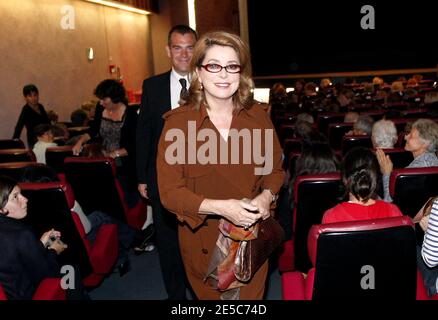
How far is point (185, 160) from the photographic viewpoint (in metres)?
1.60

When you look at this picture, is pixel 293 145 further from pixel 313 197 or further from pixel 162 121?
pixel 162 121

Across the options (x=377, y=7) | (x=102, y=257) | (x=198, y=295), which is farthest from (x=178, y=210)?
(x=377, y=7)

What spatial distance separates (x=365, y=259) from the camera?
5.10 feet

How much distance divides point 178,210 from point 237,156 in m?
0.29

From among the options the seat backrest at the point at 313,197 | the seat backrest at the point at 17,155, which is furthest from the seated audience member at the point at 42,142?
the seat backrest at the point at 313,197

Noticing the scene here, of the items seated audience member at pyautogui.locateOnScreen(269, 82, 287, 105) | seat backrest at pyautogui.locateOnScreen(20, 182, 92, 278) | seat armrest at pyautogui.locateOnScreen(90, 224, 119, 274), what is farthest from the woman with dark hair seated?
seated audience member at pyautogui.locateOnScreen(269, 82, 287, 105)

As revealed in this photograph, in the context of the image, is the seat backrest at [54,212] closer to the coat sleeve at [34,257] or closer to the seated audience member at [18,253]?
the seated audience member at [18,253]

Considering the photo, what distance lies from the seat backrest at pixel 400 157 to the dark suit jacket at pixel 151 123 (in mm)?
1624

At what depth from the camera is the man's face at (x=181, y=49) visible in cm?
230

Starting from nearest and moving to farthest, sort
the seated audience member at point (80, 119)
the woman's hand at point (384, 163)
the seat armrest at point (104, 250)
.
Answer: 1. the seat armrest at point (104, 250)
2. the woman's hand at point (384, 163)
3. the seated audience member at point (80, 119)

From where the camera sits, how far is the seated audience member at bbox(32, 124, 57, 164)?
14.0 ft

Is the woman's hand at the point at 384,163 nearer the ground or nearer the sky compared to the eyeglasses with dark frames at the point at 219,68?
nearer the ground

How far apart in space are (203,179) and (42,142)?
3.22 meters

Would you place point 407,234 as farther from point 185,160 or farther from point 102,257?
point 102,257
